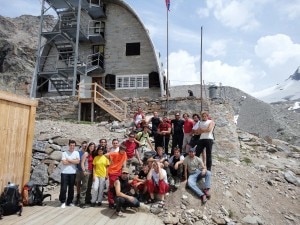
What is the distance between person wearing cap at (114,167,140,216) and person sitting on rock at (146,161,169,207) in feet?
2.23

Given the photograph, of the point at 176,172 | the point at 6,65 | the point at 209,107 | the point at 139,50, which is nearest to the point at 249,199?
the point at 176,172

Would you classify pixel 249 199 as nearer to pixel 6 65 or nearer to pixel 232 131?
pixel 232 131

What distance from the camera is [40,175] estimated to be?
39.0ft

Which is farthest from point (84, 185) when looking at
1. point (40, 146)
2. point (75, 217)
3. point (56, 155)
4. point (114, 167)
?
point (40, 146)

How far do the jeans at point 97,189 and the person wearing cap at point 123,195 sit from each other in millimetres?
531

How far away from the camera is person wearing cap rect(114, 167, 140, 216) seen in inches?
312

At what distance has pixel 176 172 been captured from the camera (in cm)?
963

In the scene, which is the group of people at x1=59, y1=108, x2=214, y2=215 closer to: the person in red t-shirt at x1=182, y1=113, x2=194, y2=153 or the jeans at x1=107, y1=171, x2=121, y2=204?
the jeans at x1=107, y1=171, x2=121, y2=204

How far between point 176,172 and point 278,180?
544cm

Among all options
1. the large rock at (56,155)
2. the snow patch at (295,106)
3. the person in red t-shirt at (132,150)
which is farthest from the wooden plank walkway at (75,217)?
the snow patch at (295,106)

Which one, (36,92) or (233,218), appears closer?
(233,218)

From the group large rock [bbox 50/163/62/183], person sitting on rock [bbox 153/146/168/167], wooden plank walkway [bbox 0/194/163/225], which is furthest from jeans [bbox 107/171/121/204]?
large rock [bbox 50/163/62/183]

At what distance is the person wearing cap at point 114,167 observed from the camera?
27.2 feet

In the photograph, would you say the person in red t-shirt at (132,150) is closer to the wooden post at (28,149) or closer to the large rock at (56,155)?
the wooden post at (28,149)
